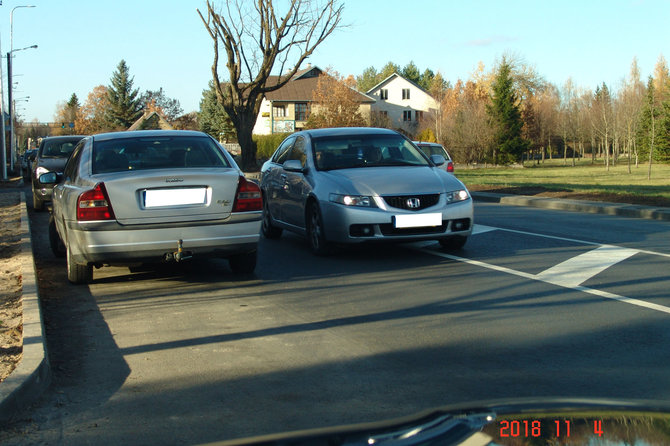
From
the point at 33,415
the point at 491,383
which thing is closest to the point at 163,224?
the point at 33,415

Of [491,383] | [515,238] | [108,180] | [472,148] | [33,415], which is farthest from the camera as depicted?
[472,148]

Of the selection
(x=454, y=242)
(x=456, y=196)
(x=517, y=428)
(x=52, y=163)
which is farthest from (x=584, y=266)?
(x=52, y=163)

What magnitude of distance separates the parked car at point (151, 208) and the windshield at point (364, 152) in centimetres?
235

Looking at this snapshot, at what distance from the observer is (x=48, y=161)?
19.2 meters

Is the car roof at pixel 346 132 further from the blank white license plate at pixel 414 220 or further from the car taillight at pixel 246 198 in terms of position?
the car taillight at pixel 246 198

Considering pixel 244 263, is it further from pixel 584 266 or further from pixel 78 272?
pixel 584 266

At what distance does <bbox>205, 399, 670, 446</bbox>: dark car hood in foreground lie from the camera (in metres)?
1.92

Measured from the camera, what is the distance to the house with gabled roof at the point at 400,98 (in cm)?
11388

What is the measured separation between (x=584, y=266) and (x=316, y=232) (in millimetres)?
3353

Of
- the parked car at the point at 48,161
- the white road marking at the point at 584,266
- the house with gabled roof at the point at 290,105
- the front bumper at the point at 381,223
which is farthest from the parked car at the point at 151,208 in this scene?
the house with gabled roof at the point at 290,105

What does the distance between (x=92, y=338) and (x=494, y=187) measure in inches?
807

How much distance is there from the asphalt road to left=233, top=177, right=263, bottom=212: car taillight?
0.83 meters

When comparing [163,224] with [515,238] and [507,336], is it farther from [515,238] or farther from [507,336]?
[515,238]

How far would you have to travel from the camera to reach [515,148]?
73.0 m
